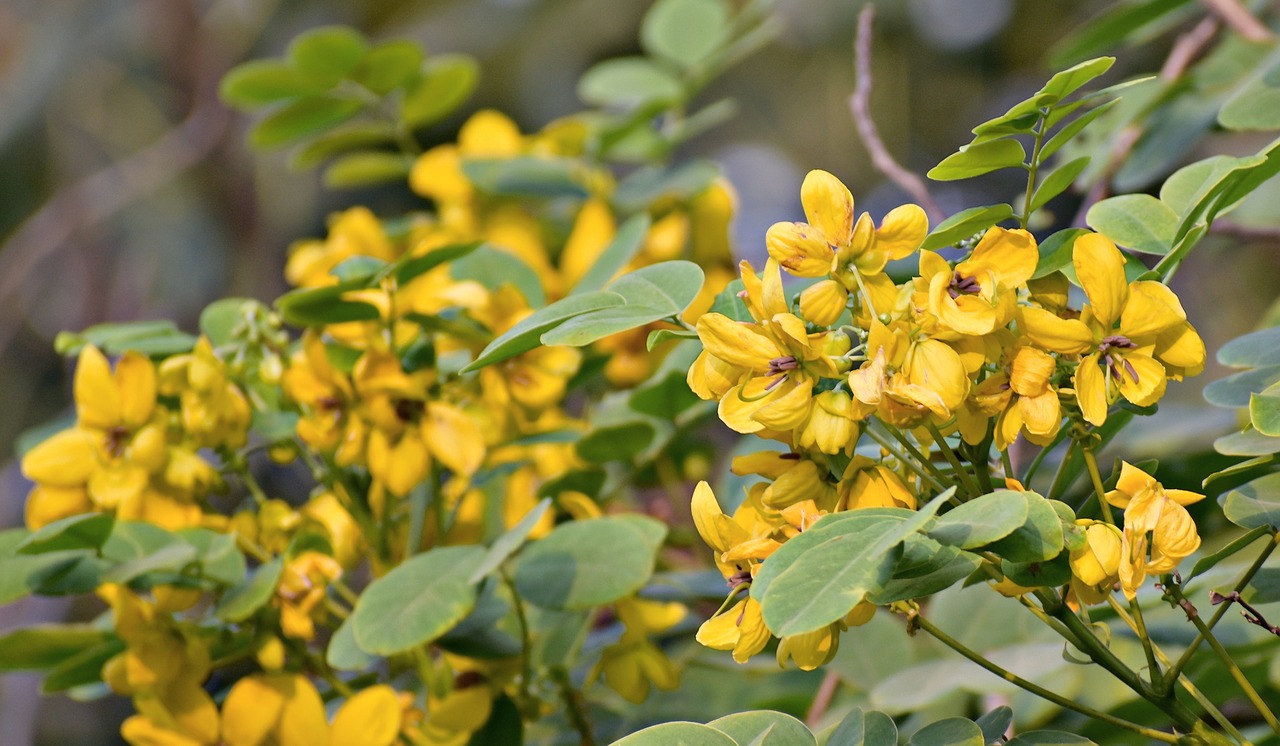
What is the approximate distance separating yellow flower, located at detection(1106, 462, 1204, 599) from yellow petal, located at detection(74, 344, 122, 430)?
52 cm

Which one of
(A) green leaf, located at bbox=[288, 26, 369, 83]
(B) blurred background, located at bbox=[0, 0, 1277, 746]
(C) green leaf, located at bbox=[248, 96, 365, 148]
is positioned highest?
(A) green leaf, located at bbox=[288, 26, 369, 83]

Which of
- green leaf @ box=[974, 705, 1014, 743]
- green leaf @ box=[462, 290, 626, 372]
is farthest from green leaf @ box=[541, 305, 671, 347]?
green leaf @ box=[974, 705, 1014, 743]

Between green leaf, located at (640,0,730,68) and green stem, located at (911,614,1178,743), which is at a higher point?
green leaf, located at (640,0,730,68)

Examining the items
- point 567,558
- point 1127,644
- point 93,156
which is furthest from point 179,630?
point 93,156

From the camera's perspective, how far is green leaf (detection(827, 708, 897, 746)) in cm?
43

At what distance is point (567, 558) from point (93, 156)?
246 centimetres

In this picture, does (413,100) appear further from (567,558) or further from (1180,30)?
(1180,30)

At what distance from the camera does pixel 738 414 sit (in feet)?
1.35

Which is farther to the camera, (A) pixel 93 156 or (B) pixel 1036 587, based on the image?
(A) pixel 93 156

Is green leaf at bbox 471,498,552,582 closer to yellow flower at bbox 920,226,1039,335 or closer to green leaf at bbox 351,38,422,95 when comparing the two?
yellow flower at bbox 920,226,1039,335

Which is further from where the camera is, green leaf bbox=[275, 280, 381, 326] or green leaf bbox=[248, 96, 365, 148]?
green leaf bbox=[248, 96, 365, 148]

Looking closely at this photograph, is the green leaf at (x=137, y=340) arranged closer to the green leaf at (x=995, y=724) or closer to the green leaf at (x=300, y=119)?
the green leaf at (x=300, y=119)

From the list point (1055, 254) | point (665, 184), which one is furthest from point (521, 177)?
point (1055, 254)

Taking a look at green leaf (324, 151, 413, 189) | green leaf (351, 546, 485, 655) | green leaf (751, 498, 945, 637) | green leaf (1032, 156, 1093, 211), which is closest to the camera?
green leaf (751, 498, 945, 637)
